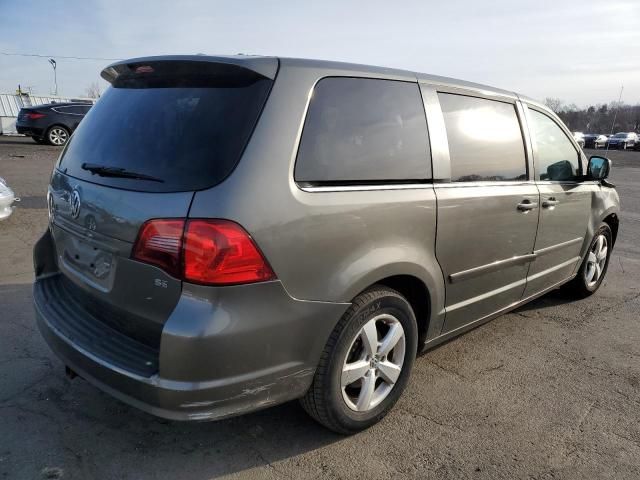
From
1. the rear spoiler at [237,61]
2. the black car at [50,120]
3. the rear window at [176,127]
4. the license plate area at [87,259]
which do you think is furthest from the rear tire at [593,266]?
the black car at [50,120]

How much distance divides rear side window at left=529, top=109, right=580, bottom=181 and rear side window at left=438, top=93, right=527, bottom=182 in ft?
0.86

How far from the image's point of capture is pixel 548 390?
10.3ft

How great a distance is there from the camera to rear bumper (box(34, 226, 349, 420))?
192cm

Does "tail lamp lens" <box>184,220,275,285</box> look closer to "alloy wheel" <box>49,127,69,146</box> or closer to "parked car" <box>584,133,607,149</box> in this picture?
"alloy wheel" <box>49,127,69,146</box>

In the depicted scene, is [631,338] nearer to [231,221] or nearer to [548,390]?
[548,390]

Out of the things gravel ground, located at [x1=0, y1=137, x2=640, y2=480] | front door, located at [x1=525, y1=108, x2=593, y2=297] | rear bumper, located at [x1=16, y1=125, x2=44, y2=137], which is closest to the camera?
gravel ground, located at [x1=0, y1=137, x2=640, y2=480]

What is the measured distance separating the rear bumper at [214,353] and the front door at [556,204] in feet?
7.07

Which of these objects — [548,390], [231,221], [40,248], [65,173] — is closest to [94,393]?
[40,248]

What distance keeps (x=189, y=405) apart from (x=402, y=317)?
1207 millimetres

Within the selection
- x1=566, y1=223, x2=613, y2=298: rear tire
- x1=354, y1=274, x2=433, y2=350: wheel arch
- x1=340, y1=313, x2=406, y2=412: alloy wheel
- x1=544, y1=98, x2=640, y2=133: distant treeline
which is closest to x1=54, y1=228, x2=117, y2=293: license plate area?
x1=340, y1=313, x2=406, y2=412: alloy wheel

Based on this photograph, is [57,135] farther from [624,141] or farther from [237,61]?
[624,141]

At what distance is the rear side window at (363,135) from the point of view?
2225 millimetres

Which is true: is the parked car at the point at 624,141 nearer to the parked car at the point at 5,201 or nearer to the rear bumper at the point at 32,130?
the rear bumper at the point at 32,130

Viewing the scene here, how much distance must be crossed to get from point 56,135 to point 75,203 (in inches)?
698
